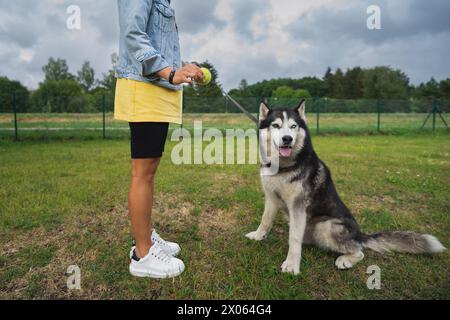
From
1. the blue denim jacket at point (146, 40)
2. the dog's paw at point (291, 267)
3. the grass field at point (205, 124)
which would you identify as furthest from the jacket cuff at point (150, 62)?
the grass field at point (205, 124)

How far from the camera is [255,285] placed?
2439 millimetres

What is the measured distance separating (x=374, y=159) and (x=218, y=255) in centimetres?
702

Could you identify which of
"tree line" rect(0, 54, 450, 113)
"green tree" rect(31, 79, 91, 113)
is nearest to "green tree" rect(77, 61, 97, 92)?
"tree line" rect(0, 54, 450, 113)

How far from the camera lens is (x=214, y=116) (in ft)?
51.1

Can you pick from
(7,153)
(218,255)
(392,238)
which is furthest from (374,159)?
(7,153)

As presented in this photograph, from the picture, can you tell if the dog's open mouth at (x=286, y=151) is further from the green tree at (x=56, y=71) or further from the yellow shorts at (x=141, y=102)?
the green tree at (x=56, y=71)

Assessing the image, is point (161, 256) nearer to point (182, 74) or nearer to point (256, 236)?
point (256, 236)

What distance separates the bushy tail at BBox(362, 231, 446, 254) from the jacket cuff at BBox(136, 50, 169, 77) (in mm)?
2475

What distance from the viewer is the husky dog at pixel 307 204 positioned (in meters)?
2.73

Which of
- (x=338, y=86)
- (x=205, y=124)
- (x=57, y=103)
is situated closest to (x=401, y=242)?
(x=205, y=124)

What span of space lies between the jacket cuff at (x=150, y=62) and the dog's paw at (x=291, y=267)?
6.47 feet
